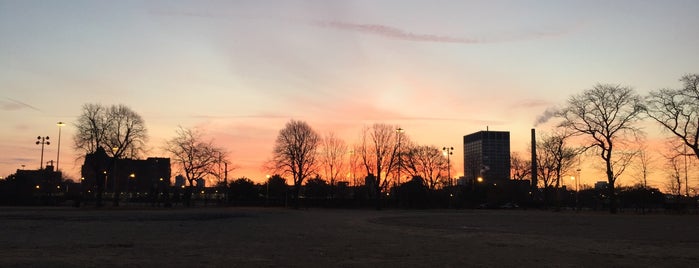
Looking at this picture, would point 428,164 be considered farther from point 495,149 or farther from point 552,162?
point 495,149

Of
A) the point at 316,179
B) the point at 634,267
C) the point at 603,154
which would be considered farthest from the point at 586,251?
the point at 316,179

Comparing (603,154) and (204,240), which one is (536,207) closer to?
(603,154)

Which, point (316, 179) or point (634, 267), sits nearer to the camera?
point (634, 267)

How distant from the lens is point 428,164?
363 feet

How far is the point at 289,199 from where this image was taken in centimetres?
9756

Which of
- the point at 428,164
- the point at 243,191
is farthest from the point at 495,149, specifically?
the point at 243,191

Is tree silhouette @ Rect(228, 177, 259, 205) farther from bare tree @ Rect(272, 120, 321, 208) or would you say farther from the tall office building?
the tall office building

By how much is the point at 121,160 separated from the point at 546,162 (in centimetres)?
6932

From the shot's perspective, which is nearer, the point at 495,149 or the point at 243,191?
the point at 243,191

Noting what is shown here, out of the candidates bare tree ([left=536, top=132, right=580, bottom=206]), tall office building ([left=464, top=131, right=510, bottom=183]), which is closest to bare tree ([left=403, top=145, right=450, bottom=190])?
bare tree ([left=536, top=132, right=580, bottom=206])

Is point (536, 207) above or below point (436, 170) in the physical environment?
below

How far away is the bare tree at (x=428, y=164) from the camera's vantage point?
10719cm

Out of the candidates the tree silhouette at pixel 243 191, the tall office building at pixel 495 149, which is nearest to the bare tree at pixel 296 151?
the tree silhouette at pixel 243 191

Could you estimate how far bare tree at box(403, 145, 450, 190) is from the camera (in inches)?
4220
